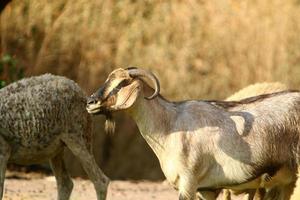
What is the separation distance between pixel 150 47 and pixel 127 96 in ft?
29.8

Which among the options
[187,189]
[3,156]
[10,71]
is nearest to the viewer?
[187,189]

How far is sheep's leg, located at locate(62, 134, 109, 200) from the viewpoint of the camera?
39.2 ft

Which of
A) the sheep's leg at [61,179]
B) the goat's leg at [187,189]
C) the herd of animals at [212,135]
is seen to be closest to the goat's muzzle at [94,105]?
the herd of animals at [212,135]

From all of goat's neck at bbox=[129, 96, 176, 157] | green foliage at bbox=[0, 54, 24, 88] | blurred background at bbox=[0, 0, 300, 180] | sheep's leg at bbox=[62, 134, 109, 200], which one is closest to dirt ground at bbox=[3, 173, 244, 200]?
blurred background at bbox=[0, 0, 300, 180]

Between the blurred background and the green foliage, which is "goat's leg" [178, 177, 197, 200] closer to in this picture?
the blurred background

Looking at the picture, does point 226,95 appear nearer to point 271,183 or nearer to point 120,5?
point 120,5

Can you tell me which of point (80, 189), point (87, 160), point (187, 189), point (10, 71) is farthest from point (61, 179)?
point (10, 71)

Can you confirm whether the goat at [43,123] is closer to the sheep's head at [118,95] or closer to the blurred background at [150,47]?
the sheep's head at [118,95]

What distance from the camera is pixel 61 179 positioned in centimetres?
1245

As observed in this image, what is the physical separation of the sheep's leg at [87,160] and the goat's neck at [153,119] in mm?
2218

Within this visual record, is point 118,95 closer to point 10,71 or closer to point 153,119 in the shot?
point 153,119

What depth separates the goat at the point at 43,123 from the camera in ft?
38.2

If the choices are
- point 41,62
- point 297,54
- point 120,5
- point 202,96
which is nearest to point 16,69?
point 41,62

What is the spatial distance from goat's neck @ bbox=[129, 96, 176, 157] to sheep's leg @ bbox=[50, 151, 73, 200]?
8.94ft
